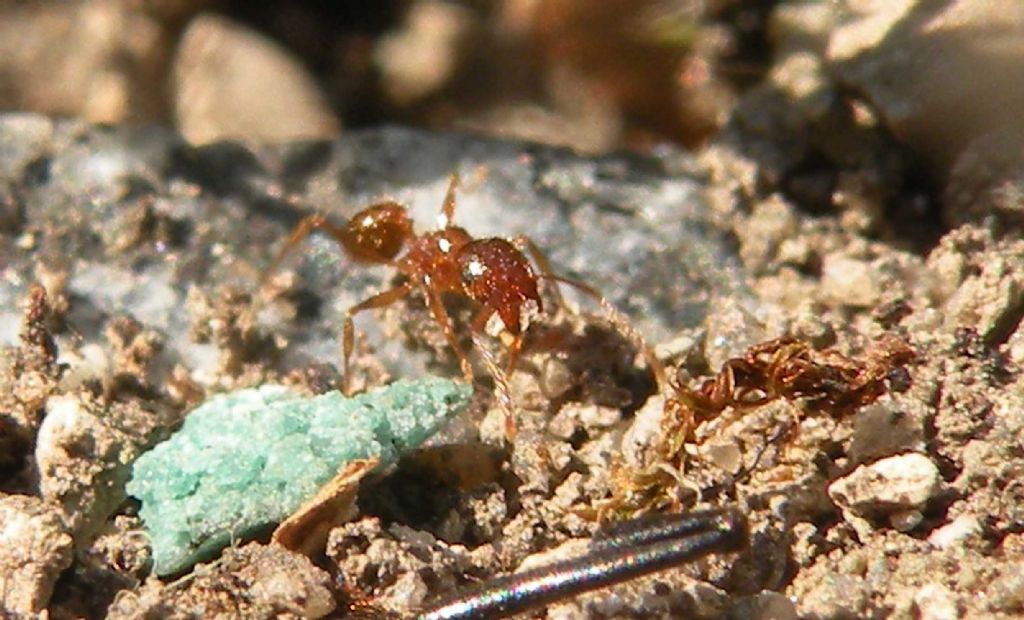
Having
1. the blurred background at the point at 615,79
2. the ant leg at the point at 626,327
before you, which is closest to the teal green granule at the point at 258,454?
the ant leg at the point at 626,327

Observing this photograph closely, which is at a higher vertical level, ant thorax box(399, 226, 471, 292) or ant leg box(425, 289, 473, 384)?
ant thorax box(399, 226, 471, 292)

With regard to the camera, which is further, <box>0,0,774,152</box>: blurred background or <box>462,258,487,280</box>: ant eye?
<box>0,0,774,152</box>: blurred background

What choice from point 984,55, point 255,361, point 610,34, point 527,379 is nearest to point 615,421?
point 527,379

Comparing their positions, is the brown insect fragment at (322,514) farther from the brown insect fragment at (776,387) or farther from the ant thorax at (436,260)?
the ant thorax at (436,260)

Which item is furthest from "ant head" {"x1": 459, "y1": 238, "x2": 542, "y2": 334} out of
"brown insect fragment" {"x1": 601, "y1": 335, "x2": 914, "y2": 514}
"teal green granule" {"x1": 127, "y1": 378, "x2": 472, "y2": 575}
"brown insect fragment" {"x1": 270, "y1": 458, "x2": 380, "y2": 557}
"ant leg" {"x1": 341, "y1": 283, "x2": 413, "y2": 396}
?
"brown insect fragment" {"x1": 270, "y1": 458, "x2": 380, "y2": 557}

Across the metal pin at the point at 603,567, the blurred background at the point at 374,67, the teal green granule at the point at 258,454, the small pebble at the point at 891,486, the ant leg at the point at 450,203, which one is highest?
the blurred background at the point at 374,67

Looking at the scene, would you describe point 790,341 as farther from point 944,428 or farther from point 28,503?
point 28,503

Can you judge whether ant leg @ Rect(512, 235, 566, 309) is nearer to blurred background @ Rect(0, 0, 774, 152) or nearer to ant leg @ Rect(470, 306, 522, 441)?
ant leg @ Rect(470, 306, 522, 441)
